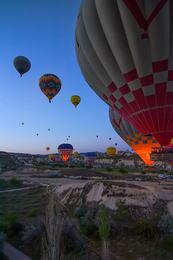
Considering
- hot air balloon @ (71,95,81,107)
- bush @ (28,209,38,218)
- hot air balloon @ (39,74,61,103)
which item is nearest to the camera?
bush @ (28,209,38,218)

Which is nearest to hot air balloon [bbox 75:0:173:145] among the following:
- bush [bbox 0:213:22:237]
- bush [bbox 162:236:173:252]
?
bush [bbox 162:236:173:252]

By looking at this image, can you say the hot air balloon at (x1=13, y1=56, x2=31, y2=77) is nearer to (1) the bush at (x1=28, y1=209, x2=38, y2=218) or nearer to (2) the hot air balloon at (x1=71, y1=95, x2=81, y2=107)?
(2) the hot air balloon at (x1=71, y1=95, x2=81, y2=107)

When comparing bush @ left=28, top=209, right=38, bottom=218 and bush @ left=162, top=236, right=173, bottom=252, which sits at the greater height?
bush @ left=28, top=209, right=38, bottom=218

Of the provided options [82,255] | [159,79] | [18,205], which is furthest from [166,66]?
[18,205]

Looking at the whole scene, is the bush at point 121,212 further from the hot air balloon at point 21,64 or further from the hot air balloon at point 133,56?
the hot air balloon at point 21,64

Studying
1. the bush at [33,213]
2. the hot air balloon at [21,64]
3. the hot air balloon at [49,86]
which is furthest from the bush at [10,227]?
the hot air balloon at [21,64]

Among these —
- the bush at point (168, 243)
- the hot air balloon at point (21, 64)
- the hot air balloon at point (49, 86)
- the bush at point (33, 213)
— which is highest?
the hot air balloon at point (21, 64)
